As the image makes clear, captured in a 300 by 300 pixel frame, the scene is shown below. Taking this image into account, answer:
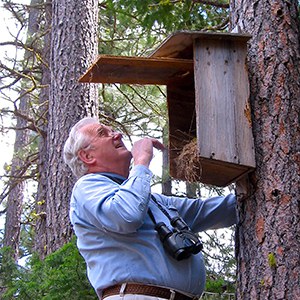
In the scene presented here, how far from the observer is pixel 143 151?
261 cm

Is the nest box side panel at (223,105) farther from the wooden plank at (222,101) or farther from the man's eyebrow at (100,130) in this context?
→ the man's eyebrow at (100,130)

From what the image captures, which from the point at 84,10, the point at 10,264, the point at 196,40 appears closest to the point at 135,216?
the point at 196,40

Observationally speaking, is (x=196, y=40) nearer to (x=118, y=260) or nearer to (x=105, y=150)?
(x=105, y=150)

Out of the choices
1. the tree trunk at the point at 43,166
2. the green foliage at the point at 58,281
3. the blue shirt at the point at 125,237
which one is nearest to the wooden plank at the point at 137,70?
the blue shirt at the point at 125,237

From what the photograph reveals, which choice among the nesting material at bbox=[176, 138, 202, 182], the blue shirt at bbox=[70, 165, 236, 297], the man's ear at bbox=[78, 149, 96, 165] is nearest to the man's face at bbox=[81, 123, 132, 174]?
the man's ear at bbox=[78, 149, 96, 165]

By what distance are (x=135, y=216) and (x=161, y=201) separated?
649mm

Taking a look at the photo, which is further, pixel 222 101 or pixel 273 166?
pixel 222 101

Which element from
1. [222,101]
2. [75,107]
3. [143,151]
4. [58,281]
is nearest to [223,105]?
[222,101]

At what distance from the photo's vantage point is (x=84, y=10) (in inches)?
259

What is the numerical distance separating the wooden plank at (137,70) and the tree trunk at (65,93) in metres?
2.68

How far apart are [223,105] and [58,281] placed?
1818 mm

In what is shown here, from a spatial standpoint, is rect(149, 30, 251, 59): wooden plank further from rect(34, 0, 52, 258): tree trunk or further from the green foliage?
rect(34, 0, 52, 258): tree trunk

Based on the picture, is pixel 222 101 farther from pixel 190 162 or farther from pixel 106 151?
pixel 106 151

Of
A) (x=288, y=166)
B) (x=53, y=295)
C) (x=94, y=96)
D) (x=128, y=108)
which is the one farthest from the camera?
(x=128, y=108)
